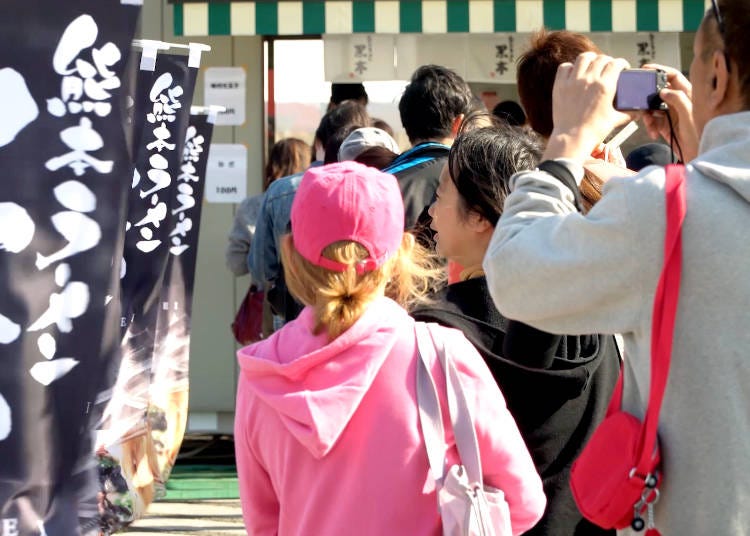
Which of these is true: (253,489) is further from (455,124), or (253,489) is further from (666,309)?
(455,124)

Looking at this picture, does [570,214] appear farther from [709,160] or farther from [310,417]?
[310,417]

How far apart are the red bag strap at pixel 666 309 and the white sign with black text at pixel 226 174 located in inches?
268

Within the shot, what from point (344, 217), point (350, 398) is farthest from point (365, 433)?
point (344, 217)

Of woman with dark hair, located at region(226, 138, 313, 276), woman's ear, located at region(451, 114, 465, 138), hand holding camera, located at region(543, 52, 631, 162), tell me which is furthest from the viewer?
woman with dark hair, located at region(226, 138, 313, 276)

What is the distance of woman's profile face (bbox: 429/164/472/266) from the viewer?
277cm

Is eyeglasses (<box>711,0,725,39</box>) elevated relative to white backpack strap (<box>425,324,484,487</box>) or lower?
elevated

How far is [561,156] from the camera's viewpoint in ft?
6.69

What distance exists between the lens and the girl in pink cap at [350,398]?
2232 millimetres

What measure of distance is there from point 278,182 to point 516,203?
3.89m

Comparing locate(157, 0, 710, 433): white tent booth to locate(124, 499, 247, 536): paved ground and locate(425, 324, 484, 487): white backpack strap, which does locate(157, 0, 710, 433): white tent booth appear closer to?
locate(124, 499, 247, 536): paved ground

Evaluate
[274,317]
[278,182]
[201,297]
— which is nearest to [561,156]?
[278,182]

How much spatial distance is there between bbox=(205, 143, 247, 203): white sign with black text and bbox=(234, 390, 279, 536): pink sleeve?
612 cm

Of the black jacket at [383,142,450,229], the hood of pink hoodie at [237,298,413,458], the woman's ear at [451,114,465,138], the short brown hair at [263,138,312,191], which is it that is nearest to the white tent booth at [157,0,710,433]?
the short brown hair at [263,138,312,191]

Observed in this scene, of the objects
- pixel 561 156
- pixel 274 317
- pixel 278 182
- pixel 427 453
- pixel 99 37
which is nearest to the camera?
pixel 561 156
